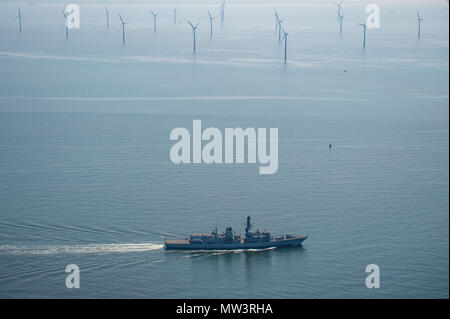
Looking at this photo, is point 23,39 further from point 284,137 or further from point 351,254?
point 351,254

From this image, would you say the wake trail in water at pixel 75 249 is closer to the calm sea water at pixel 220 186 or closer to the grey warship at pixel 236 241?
the calm sea water at pixel 220 186

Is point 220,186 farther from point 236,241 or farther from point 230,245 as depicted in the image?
point 230,245

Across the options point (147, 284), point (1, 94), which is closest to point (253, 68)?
point (1, 94)

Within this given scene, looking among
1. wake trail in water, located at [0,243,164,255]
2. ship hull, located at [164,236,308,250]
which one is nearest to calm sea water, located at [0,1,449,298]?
wake trail in water, located at [0,243,164,255]

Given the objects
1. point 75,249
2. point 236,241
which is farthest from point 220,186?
point 75,249

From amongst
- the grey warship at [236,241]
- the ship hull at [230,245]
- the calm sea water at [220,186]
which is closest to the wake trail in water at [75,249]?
the calm sea water at [220,186]

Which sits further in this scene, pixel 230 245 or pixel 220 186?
pixel 220 186
